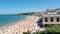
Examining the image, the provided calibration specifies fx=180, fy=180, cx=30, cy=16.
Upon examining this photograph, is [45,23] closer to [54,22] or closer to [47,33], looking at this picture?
[54,22]

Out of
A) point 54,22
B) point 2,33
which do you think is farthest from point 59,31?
point 2,33

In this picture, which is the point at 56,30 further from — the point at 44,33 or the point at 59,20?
the point at 59,20

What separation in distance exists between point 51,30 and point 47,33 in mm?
866

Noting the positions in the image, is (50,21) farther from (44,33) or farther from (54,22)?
(44,33)

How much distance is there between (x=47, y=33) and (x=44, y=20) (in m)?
10.6

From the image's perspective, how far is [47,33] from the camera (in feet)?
82.8

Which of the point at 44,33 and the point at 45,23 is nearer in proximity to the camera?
the point at 44,33

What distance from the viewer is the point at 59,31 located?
25.0 metres

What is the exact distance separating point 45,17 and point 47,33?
421 inches

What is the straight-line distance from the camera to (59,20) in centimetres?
3544

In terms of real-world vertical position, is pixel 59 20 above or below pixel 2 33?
above

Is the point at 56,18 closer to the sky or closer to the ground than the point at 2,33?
closer to the sky

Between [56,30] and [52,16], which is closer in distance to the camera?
[56,30]

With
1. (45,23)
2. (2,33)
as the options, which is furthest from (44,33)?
(2,33)
